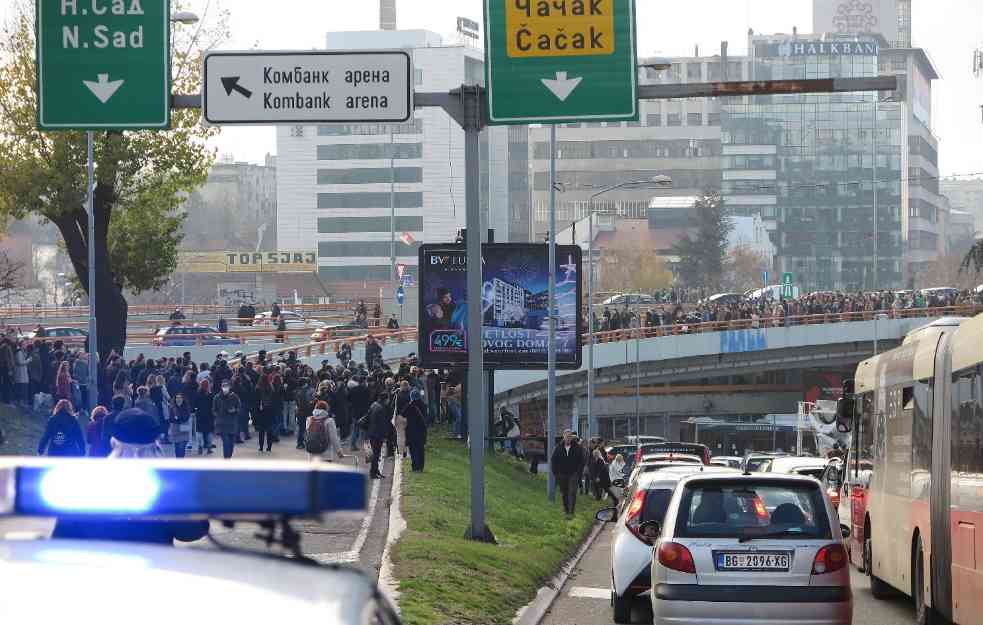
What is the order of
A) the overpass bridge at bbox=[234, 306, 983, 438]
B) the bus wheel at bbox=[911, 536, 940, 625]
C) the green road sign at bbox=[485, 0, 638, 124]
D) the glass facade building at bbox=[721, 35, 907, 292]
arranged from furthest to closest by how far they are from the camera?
the glass facade building at bbox=[721, 35, 907, 292] < the overpass bridge at bbox=[234, 306, 983, 438] < the green road sign at bbox=[485, 0, 638, 124] < the bus wheel at bbox=[911, 536, 940, 625]

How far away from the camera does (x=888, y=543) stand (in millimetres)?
16391

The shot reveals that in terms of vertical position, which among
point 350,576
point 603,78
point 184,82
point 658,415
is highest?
point 184,82

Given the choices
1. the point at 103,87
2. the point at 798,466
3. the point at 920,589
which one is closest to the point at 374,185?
the point at 798,466

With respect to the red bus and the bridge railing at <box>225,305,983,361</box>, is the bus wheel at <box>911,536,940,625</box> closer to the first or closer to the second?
the red bus

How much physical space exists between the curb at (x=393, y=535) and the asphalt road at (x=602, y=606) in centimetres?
152

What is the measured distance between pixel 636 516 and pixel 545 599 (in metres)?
1.92

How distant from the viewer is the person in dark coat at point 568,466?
100ft

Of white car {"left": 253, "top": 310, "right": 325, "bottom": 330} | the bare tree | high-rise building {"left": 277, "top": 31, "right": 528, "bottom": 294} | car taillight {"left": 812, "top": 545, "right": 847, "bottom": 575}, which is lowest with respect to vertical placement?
car taillight {"left": 812, "top": 545, "right": 847, "bottom": 575}

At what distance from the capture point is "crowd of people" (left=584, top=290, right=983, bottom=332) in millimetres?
78875

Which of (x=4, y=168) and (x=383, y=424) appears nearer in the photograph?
(x=383, y=424)

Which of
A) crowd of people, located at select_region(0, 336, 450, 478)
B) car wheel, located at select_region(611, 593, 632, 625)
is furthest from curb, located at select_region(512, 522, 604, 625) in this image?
crowd of people, located at select_region(0, 336, 450, 478)

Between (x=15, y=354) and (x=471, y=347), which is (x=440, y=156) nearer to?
(x=15, y=354)

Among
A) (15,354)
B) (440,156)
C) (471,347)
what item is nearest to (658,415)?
(440,156)

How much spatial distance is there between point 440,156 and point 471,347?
13186 cm
